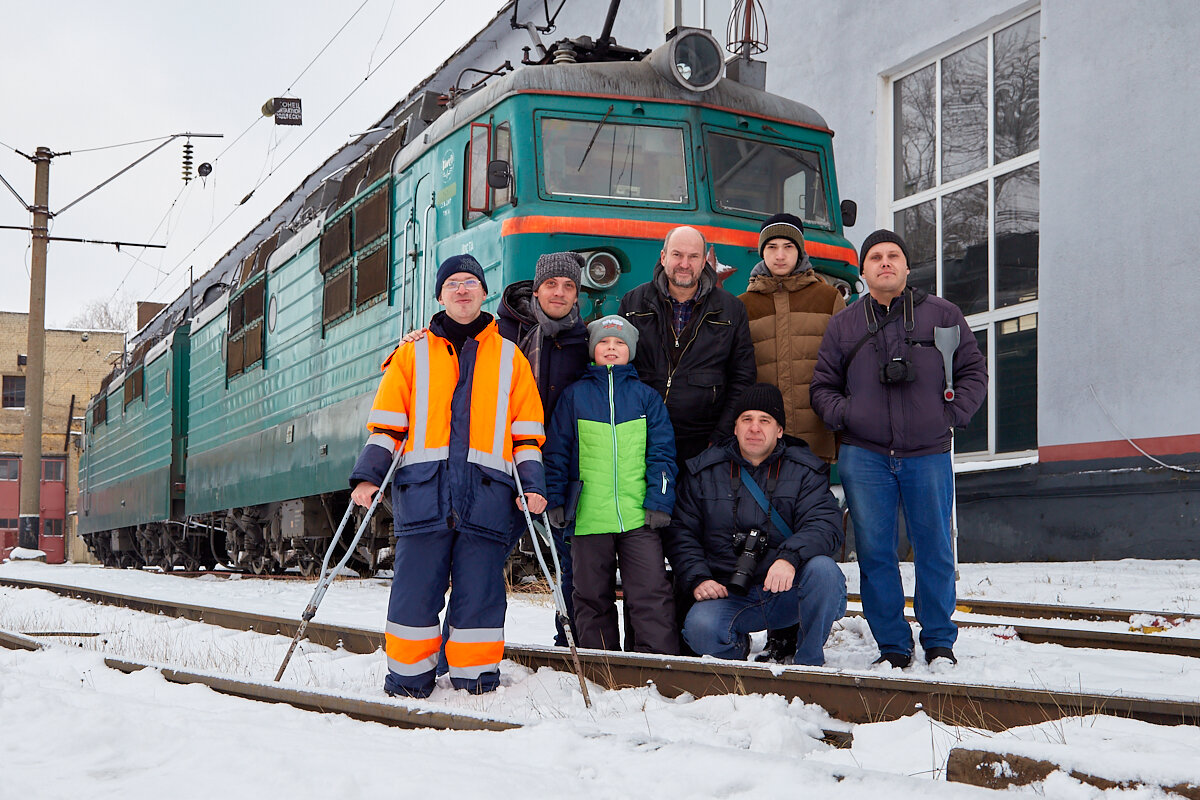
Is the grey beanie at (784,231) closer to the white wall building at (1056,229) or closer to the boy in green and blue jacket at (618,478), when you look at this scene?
the boy in green and blue jacket at (618,478)

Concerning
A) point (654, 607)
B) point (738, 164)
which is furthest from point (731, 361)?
point (738, 164)

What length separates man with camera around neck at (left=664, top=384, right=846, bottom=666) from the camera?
4617 mm

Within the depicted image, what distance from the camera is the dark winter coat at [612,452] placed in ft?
15.8

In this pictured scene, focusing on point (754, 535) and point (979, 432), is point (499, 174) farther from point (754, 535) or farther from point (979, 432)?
point (979, 432)

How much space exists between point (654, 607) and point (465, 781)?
2.31 m

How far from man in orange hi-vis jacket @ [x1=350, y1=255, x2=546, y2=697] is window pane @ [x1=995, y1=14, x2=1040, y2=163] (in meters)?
8.64

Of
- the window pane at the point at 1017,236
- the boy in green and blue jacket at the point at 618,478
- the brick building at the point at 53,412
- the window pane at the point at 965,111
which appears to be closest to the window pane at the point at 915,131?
the window pane at the point at 965,111

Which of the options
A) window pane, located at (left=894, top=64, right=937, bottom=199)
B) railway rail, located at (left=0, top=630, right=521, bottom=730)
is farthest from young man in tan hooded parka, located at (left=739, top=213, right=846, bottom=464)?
window pane, located at (left=894, top=64, right=937, bottom=199)

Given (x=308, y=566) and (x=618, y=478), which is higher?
(x=618, y=478)

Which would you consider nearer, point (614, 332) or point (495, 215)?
point (614, 332)

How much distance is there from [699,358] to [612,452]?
0.60m

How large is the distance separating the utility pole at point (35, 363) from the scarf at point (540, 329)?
51.6 feet

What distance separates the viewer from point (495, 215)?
750 cm

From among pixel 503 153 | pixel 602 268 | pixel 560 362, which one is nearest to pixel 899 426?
pixel 560 362
